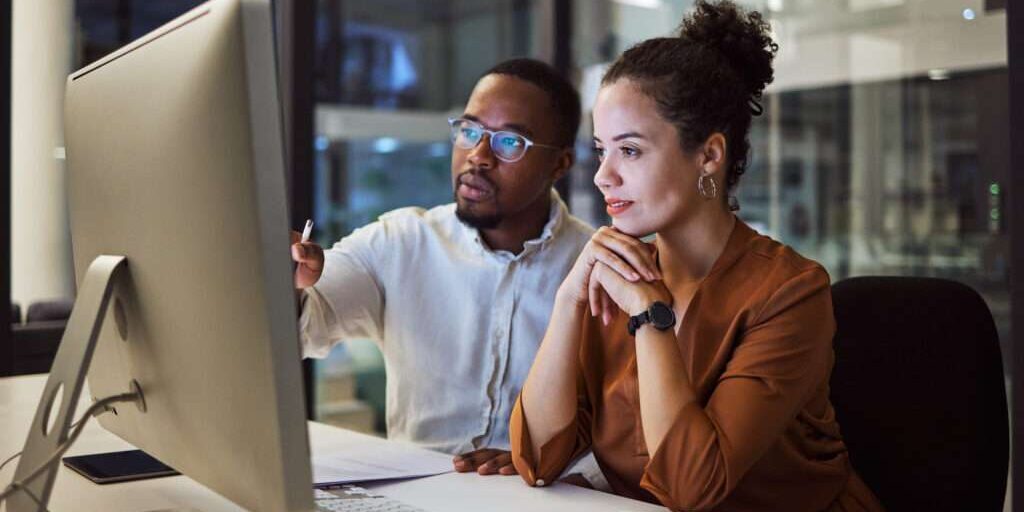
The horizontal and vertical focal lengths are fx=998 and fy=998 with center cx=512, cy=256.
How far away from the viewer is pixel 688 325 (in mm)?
1536

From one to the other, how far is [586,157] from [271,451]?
3367mm

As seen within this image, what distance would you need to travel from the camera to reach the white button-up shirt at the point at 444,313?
6.68ft

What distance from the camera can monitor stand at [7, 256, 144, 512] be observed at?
981 mm

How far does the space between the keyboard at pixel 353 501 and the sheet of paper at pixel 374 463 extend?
0.04 m

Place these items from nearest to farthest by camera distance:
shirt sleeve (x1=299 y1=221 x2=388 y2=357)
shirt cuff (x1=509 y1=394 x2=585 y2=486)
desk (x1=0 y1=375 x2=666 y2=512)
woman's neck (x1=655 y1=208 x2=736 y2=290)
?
1. desk (x1=0 y1=375 x2=666 y2=512)
2. shirt cuff (x1=509 y1=394 x2=585 y2=486)
3. woman's neck (x1=655 y1=208 x2=736 y2=290)
4. shirt sleeve (x1=299 y1=221 x2=388 y2=357)

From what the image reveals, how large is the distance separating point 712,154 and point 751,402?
0.41m

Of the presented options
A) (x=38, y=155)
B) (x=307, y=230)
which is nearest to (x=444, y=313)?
(x=307, y=230)

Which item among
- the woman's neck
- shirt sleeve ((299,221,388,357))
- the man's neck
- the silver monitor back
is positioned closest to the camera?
the silver monitor back

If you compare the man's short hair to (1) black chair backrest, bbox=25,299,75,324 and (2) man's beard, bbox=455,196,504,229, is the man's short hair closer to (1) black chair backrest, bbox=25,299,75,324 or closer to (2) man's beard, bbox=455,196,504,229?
(2) man's beard, bbox=455,196,504,229

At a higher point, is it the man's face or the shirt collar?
the man's face

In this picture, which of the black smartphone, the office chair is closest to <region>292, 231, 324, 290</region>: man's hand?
the black smartphone

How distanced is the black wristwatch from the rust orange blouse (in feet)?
0.37

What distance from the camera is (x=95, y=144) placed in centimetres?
110

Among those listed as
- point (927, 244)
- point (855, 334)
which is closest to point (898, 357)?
point (855, 334)
